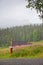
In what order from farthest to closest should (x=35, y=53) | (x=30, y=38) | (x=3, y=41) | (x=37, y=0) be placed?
(x=30, y=38) → (x=3, y=41) → (x=35, y=53) → (x=37, y=0)

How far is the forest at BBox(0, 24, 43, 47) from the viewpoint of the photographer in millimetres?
140125

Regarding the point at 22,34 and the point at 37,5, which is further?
the point at 22,34

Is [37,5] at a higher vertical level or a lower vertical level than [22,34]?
higher

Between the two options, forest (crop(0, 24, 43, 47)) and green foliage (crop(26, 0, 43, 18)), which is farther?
forest (crop(0, 24, 43, 47))

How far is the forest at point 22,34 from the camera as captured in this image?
140125 millimetres

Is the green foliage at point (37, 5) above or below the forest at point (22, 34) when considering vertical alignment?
above

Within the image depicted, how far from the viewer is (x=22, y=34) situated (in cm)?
17612

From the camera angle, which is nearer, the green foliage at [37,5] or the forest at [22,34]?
the green foliage at [37,5]

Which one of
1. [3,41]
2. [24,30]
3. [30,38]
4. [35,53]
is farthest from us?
[24,30]

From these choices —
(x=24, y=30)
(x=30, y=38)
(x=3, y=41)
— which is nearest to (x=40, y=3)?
A: (x=3, y=41)

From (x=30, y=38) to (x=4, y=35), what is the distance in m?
26.3

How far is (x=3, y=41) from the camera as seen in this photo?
139m

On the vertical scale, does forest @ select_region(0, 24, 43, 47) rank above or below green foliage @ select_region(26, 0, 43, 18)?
below

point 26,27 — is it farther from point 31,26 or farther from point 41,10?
point 41,10
